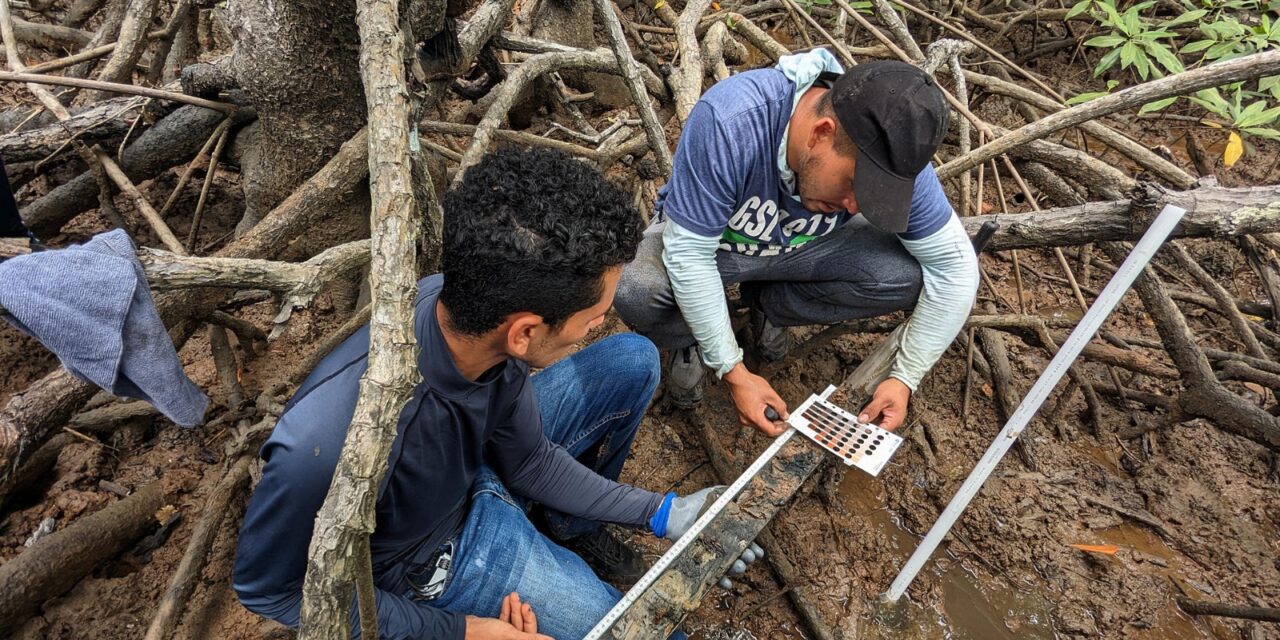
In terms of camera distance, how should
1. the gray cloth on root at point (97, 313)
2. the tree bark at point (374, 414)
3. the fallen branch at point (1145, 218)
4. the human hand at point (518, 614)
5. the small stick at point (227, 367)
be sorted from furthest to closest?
the small stick at point (227, 367)
the fallen branch at point (1145, 218)
the human hand at point (518, 614)
the gray cloth on root at point (97, 313)
the tree bark at point (374, 414)

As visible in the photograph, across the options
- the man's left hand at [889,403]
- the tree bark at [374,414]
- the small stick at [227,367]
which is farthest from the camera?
the small stick at [227,367]

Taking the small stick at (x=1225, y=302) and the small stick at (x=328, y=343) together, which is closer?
the small stick at (x=328, y=343)

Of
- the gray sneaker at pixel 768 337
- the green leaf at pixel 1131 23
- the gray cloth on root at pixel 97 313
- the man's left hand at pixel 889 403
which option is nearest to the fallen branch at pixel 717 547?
the man's left hand at pixel 889 403

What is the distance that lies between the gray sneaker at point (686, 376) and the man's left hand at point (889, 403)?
65 cm

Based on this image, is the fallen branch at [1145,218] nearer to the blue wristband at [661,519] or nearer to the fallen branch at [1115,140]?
the fallen branch at [1115,140]

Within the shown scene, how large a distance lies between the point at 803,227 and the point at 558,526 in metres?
1.24

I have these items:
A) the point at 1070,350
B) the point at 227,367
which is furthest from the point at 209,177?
the point at 1070,350

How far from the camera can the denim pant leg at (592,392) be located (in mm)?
1958

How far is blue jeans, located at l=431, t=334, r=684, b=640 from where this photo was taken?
64.8 inches

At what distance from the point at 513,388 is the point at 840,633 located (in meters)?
1.42

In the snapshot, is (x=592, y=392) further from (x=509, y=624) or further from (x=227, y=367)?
(x=227, y=367)

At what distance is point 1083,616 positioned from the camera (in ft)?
7.22

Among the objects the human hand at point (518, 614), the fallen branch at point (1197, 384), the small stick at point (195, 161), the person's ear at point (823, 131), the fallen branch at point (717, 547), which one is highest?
the person's ear at point (823, 131)

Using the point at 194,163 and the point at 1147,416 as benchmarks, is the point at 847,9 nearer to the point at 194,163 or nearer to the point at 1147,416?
the point at 1147,416
